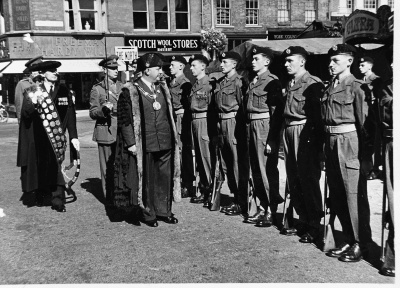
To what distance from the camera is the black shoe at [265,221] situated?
559cm

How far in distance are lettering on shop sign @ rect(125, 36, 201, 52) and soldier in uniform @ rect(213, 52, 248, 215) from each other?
1934 centimetres

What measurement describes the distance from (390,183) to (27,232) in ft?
13.1

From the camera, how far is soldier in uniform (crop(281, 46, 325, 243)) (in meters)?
4.94

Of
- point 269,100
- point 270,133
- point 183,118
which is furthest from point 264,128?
point 183,118

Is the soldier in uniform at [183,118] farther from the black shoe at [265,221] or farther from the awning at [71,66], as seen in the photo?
the awning at [71,66]

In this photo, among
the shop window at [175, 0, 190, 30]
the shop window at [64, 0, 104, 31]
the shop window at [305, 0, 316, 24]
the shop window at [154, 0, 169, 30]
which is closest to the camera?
the shop window at [64, 0, 104, 31]

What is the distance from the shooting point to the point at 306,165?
5.04 m

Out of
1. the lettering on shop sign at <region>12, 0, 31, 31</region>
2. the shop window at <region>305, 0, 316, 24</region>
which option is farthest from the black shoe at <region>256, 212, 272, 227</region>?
the shop window at <region>305, 0, 316, 24</region>

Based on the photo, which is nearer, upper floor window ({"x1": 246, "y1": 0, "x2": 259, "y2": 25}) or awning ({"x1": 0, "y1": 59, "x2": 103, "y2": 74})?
awning ({"x1": 0, "y1": 59, "x2": 103, "y2": 74})

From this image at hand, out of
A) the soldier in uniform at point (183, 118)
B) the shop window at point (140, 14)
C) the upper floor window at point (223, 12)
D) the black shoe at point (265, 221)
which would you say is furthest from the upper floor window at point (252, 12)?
the black shoe at point (265, 221)

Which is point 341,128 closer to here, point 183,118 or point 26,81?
point 183,118

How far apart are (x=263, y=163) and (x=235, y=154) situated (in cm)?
55

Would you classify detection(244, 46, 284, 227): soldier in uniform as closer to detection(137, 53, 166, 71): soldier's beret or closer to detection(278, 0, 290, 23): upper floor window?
detection(137, 53, 166, 71): soldier's beret

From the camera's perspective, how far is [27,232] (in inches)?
223
